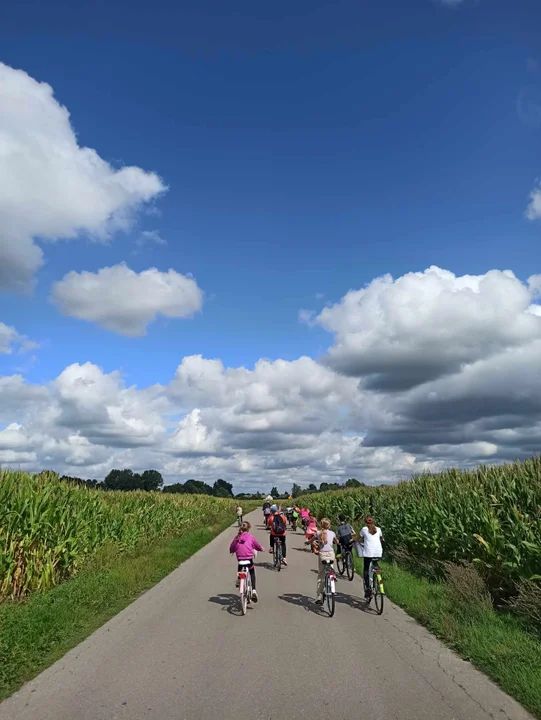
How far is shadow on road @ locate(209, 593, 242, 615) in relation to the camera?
10.5 metres

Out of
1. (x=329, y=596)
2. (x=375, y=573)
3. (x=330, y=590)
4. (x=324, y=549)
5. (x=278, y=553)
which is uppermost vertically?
(x=324, y=549)

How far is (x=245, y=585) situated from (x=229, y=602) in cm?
125

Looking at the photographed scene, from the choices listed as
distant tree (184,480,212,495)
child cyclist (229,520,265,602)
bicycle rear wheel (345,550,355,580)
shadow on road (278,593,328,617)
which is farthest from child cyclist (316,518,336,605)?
distant tree (184,480,212,495)

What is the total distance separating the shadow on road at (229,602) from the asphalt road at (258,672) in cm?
9

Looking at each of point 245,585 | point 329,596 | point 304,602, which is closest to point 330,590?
point 329,596

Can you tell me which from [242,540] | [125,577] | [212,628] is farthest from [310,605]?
[125,577]

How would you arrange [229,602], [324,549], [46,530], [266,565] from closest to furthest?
[229,602]
[324,549]
[46,530]
[266,565]

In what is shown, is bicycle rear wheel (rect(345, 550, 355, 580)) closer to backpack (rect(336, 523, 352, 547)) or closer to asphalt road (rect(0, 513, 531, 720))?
backpack (rect(336, 523, 352, 547))

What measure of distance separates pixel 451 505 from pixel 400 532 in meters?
3.91

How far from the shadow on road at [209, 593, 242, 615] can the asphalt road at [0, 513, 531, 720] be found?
9 cm

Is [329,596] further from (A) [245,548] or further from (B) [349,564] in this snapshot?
(B) [349,564]

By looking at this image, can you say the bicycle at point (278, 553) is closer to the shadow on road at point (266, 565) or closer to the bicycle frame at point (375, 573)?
the shadow on road at point (266, 565)

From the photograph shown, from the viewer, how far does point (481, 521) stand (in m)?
12.3

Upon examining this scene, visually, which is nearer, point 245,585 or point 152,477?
point 245,585
